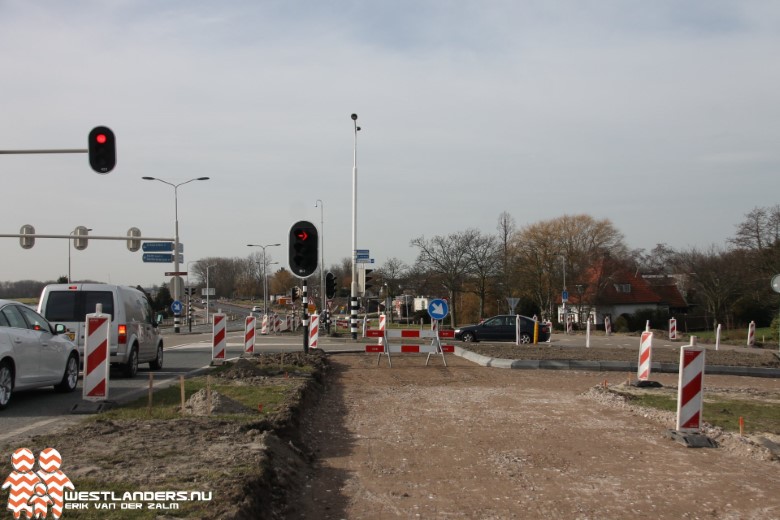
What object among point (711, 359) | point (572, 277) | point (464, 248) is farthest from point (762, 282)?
point (711, 359)

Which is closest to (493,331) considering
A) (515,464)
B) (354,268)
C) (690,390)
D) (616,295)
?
(354,268)

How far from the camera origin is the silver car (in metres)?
10.4

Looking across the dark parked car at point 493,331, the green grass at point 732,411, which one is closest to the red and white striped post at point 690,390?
the green grass at point 732,411

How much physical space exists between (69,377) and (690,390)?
33.1 ft

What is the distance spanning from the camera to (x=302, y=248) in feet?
53.7

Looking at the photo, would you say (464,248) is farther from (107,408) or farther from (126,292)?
(107,408)

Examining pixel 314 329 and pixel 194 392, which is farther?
pixel 314 329

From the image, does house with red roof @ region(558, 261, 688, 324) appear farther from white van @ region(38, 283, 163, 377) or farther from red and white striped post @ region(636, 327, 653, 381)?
white van @ region(38, 283, 163, 377)

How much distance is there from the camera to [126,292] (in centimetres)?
1623

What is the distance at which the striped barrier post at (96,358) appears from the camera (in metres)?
10.0

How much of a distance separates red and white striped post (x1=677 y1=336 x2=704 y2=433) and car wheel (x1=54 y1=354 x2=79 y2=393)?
9843 mm

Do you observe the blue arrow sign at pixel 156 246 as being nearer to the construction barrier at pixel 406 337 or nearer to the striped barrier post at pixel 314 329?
the striped barrier post at pixel 314 329

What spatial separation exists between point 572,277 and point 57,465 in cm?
6323

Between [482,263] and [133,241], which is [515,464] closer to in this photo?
[133,241]
